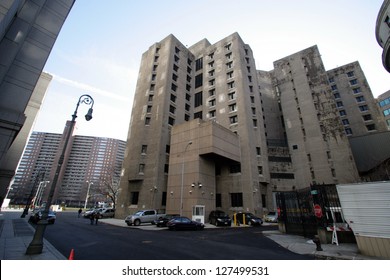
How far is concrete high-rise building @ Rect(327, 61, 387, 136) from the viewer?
5894 centimetres

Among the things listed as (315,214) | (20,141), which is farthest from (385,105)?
(20,141)

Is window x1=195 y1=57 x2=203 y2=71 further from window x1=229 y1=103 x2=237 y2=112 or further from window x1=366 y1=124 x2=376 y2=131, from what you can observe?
window x1=366 y1=124 x2=376 y2=131

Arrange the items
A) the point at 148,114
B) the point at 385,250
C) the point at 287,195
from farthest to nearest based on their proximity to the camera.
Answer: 1. the point at 148,114
2. the point at 287,195
3. the point at 385,250

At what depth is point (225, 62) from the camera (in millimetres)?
47688

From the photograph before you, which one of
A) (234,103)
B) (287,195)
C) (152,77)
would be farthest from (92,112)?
(152,77)

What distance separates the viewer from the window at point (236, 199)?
3469 cm

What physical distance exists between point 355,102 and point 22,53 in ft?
273

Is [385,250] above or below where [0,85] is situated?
below

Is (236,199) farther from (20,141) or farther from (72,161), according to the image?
(72,161)

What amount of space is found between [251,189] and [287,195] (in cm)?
1722

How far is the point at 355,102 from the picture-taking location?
63.0 meters

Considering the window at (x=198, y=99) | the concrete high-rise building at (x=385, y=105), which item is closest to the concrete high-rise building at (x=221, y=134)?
the window at (x=198, y=99)
